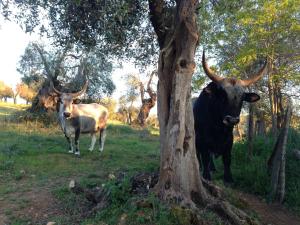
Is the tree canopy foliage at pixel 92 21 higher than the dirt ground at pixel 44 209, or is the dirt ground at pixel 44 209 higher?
the tree canopy foliage at pixel 92 21

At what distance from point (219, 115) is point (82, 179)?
4.03 metres

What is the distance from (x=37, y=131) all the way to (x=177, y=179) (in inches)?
616

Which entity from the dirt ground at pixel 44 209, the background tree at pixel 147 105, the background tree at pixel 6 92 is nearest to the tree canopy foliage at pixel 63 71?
the background tree at pixel 147 105

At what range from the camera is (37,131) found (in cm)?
2159

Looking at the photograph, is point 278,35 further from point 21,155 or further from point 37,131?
point 37,131

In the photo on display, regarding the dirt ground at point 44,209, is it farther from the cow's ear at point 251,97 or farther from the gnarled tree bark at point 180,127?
the cow's ear at point 251,97

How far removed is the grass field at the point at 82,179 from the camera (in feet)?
22.7

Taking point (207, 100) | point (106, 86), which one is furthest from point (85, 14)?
point (106, 86)

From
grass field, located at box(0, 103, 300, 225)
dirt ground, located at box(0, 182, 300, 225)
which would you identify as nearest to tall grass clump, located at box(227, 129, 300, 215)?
grass field, located at box(0, 103, 300, 225)

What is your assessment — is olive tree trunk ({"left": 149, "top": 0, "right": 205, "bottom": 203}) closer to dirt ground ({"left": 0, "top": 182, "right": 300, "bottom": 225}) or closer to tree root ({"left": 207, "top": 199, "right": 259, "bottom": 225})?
tree root ({"left": 207, "top": 199, "right": 259, "bottom": 225})

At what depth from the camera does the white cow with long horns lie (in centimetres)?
1604

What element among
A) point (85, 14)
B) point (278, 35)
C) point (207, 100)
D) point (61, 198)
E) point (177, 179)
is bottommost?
point (61, 198)

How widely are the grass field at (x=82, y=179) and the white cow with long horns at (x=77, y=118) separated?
0.63 metres

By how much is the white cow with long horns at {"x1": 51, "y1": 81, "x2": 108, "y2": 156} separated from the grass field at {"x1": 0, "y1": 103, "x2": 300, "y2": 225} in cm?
63
